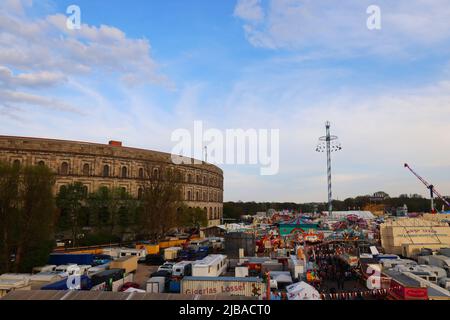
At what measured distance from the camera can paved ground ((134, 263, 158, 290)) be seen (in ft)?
88.5

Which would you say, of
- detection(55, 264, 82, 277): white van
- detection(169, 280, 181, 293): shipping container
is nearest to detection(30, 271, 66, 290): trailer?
detection(55, 264, 82, 277): white van

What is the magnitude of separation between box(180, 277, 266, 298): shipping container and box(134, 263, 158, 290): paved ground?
19.1 ft

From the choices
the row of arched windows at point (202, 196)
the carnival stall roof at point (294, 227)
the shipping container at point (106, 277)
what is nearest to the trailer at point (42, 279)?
the shipping container at point (106, 277)

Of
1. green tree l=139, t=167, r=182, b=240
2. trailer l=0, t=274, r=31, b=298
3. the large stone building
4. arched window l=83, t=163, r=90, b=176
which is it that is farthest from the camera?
arched window l=83, t=163, r=90, b=176

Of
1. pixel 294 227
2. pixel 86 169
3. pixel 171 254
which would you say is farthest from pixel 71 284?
pixel 86 169

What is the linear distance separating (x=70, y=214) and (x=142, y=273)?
2104 cm

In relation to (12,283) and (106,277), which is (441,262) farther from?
(12,283)

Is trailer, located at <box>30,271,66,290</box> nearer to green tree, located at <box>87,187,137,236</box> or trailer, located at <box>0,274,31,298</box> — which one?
trailer, located at <box>0,274,31,298</box>

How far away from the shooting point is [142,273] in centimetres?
3053

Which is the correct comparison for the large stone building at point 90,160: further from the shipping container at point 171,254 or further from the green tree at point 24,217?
the green tree at point 24,217

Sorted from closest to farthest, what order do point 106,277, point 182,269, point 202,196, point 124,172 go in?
1. point 106,277
2. point 182,269
3. point 124,172
4. point 202,196
